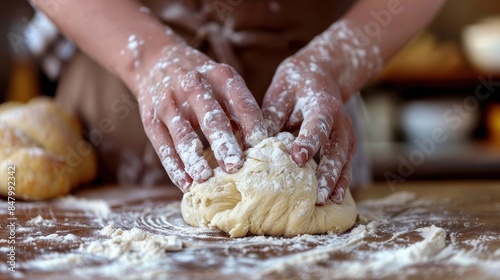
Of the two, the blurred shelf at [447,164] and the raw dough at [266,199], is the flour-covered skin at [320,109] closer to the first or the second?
the raw dough at [266,199]

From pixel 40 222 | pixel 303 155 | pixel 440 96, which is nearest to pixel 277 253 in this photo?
pixel 303 155

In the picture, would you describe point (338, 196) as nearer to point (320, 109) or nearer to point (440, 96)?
point (320, 109)

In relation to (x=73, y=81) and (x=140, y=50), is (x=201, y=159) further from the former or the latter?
(x=73, y=81)

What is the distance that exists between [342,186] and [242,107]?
0.25 m

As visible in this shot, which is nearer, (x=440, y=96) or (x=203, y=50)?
(x=203, y=50)

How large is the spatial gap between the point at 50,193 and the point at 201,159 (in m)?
0.60

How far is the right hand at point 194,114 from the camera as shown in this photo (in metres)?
1.03

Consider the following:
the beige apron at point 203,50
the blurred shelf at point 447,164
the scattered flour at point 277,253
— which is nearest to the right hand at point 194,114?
the scattered flour at point 277,253

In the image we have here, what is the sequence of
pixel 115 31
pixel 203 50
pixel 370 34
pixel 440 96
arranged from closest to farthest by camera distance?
pixel 115 31, pixel 370 34, pixel 203 50, pixel 440 96

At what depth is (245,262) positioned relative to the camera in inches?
33.4

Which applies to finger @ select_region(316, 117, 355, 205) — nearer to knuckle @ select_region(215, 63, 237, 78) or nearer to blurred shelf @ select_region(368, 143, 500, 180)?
knuckle @ select_region(215, 63, 237, 78)

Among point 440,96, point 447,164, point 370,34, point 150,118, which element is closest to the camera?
point 150,118

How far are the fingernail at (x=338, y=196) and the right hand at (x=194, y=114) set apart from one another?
18 cm

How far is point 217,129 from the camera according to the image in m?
1.03
